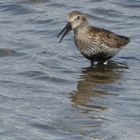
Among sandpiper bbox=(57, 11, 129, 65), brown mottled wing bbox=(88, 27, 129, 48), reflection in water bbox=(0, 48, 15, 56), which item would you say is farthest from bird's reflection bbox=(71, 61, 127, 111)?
reflection in water bbox=(0, 48, 15, 56)

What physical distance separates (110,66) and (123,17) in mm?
2848

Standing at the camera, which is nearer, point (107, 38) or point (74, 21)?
point (74, 21)

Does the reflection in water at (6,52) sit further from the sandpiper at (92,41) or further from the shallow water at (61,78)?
the sandpiper at (92,41)

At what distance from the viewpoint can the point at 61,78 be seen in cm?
1150

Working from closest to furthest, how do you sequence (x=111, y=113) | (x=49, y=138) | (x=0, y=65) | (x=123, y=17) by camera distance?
(x=49, y=138) → (x=111, y=113) → (x=0, y=65) → (x=123, y=17)

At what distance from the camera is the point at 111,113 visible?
9.73 meters

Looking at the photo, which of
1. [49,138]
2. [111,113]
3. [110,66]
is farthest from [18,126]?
[110,66]

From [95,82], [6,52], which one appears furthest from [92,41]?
[6,52]

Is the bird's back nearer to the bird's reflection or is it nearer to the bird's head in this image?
the bird's head

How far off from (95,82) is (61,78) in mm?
561

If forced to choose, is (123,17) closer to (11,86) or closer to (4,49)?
(4,49)

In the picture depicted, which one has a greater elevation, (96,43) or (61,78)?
(96,43)

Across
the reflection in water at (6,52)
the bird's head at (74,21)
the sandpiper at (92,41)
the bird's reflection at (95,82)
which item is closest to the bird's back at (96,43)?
the sandpiper at (92,41)

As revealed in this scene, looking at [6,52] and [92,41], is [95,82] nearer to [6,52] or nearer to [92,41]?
[92,41]
